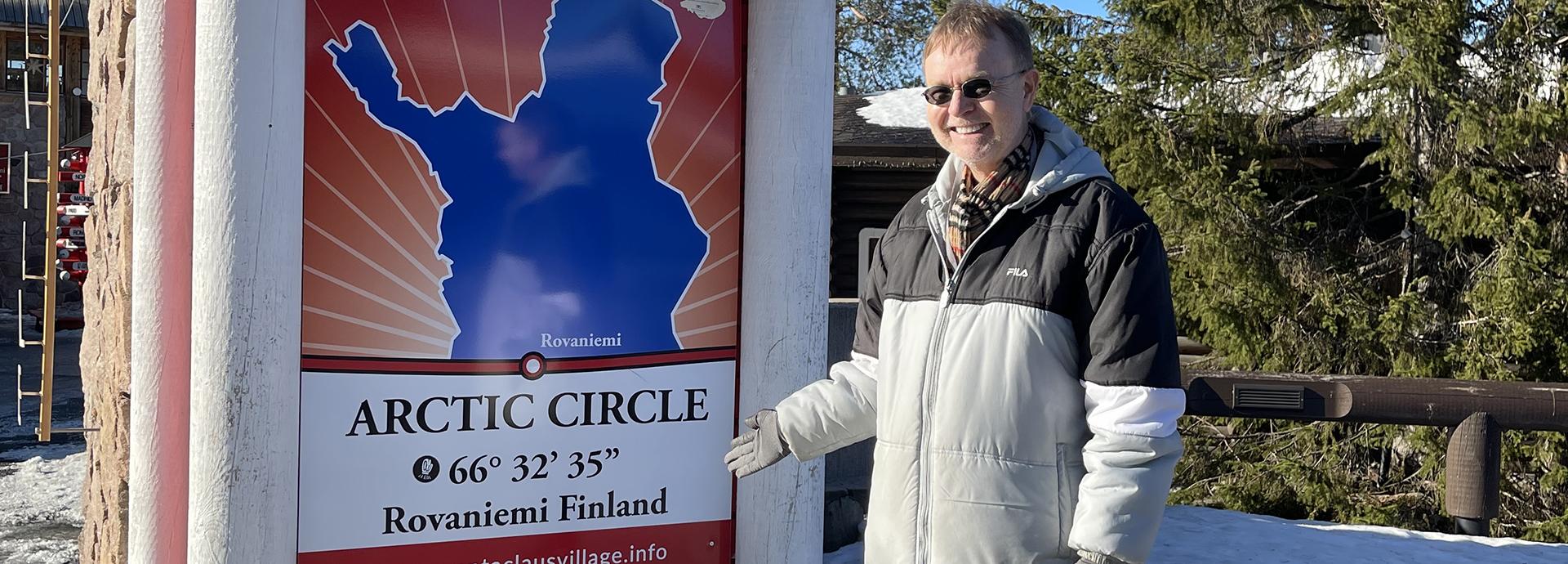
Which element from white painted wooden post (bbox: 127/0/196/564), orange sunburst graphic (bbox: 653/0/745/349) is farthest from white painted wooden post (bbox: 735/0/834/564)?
white painted wooden post (bbox: 127/0/196/564)

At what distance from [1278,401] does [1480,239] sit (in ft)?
15.1

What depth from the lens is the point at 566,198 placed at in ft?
11.2

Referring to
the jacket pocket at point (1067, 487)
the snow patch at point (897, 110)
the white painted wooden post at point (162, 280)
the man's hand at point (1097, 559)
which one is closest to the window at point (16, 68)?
the snow patch at point (897, 110)

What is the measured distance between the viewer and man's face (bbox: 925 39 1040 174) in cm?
205

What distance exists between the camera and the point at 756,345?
12.1ft

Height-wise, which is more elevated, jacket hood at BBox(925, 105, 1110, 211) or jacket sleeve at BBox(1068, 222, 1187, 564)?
jacket hood at BBox(925, 105, 1110, 211)

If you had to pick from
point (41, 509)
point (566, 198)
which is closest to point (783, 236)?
point (566, 198)

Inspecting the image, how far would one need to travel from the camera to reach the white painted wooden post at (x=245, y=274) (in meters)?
2.96

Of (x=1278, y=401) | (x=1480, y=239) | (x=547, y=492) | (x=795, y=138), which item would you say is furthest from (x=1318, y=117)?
(x=547, y=492)

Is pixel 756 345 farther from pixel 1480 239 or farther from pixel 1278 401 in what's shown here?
pixel 1480 239

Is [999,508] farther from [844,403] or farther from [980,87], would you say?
[980,87]

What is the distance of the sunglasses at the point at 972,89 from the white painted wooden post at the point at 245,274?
162cm

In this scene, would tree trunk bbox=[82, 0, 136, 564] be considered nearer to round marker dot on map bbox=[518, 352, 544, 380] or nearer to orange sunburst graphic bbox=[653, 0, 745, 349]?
round marker dot on map bbox=[518, 352, 544, 380]

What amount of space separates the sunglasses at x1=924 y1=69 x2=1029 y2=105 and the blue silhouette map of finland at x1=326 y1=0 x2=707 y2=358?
1521mm
